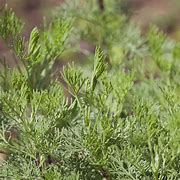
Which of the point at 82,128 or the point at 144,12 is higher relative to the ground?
the point at 144,12

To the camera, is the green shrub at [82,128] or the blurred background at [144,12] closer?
the green shrub at [82,128]

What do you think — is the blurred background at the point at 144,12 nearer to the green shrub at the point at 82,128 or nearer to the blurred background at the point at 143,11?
the blurred background at the point at 143,11

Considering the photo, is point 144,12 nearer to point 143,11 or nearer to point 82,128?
point 143,11

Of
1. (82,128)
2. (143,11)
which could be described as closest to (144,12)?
(143,11)

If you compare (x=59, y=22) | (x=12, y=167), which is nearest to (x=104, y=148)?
(x=12, y=167)

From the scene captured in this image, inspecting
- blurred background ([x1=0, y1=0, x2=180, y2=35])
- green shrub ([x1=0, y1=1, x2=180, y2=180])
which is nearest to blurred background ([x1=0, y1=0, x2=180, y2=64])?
blurred background ([x1=0, y1=0, x2=180, y2=35])

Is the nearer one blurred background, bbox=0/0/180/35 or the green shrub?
the green shrub

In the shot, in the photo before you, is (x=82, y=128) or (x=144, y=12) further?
(x=144, y=12)

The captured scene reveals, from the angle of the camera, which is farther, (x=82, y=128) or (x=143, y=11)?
(x=143, y=11)

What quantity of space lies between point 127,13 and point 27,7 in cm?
187

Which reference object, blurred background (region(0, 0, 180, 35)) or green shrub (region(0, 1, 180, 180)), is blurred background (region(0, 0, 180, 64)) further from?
green shrub (region(0, 1, 180, 180))

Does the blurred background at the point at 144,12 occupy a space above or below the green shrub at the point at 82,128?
above

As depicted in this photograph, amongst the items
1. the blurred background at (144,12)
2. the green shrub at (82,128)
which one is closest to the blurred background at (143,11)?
the blurred background at (144,12)

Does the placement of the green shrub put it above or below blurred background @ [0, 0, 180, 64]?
below
